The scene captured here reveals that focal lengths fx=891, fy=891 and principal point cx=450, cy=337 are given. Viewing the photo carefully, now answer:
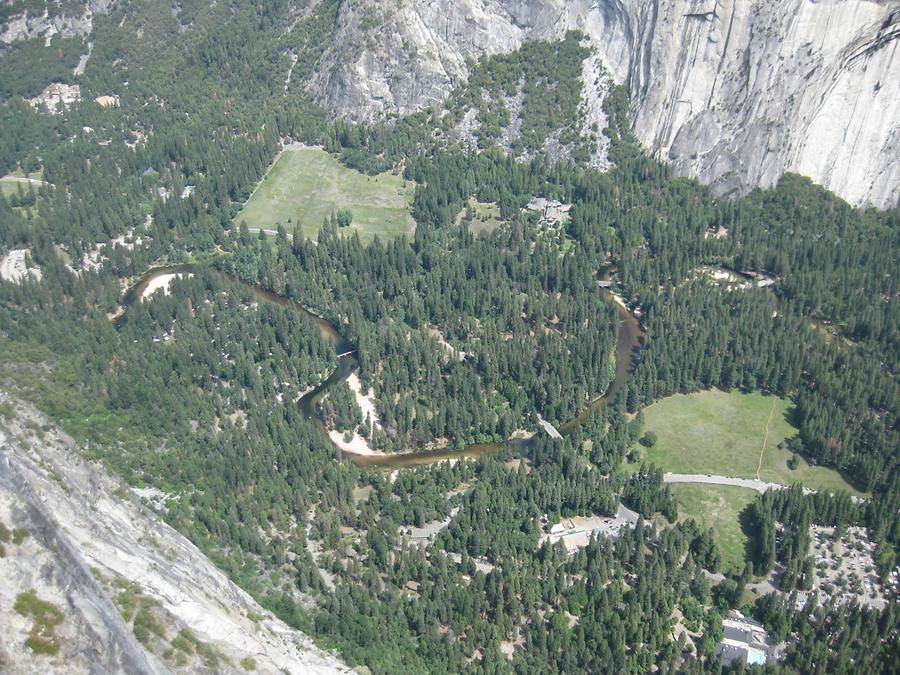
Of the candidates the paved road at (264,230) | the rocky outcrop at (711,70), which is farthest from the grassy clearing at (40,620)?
the rocky outcrop at (711,70)

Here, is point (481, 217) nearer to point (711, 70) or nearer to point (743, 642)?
point (711, 70)

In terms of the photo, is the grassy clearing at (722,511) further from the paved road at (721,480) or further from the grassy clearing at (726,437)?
the grassy clearing at (726,437)

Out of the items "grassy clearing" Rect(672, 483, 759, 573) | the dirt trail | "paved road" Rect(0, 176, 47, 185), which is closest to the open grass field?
"paved road" Rect(0, 176, 47, 185)

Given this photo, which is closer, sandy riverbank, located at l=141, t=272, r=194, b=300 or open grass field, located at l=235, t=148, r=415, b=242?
sandy riverbank, located at l=141, t=272, r=194, b=300

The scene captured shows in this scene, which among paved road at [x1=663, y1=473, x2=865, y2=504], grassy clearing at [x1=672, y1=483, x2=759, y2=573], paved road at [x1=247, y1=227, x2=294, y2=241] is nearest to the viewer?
grassy clearing at [x1=672, y1=483, x2=759, y2=573]

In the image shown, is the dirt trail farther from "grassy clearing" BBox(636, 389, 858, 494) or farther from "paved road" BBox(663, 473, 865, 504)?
"paved road" BBox(663, 473, 865, 504)

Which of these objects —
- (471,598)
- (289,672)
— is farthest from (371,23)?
(289,672)
